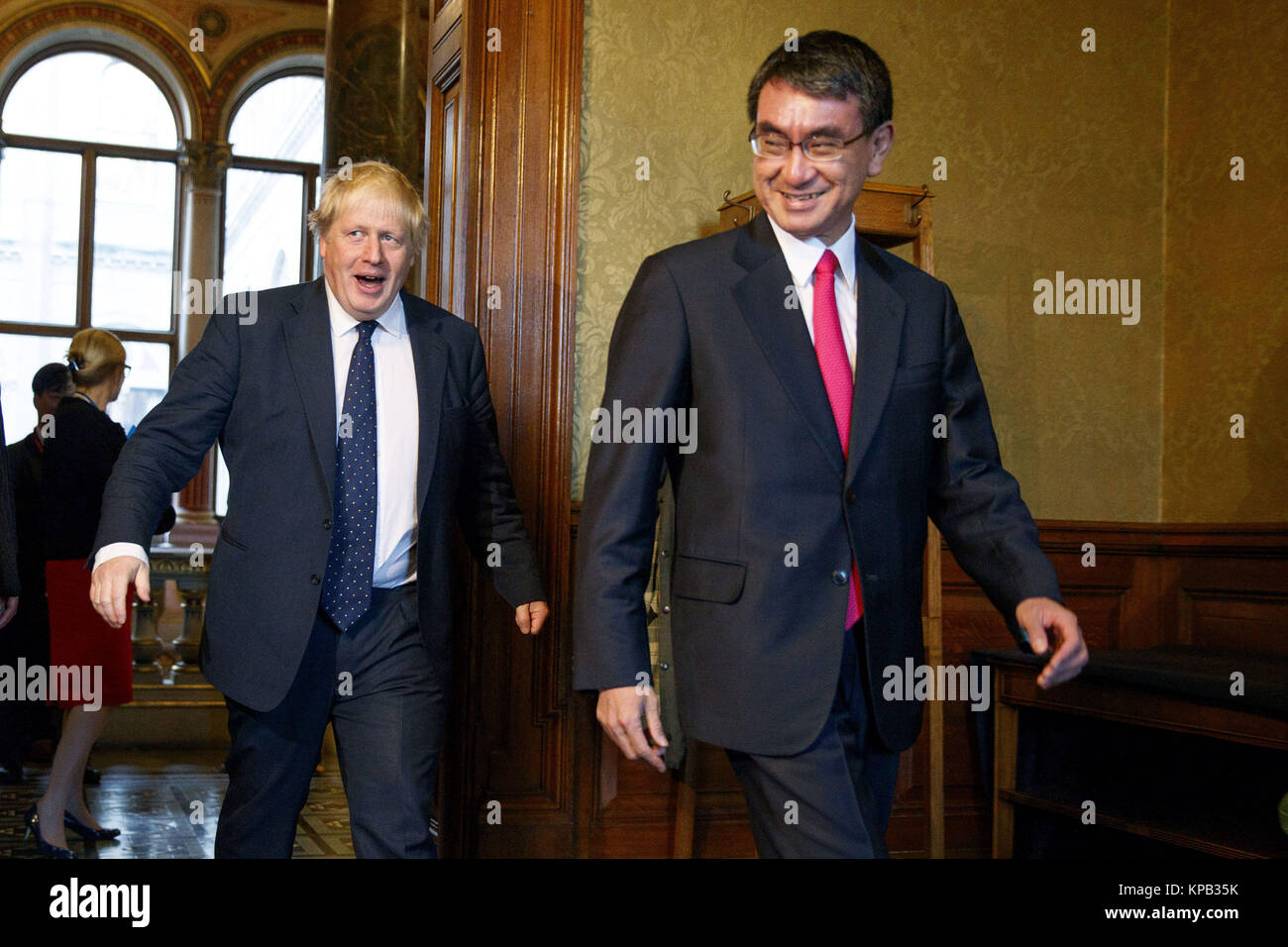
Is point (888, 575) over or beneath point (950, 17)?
beneath

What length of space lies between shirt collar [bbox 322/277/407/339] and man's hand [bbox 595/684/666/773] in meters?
1.13

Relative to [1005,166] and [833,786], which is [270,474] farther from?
[1005,166]

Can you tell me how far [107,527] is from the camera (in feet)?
7.72

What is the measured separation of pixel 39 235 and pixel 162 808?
697 centimetres

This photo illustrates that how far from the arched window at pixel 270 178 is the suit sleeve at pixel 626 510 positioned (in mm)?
9325

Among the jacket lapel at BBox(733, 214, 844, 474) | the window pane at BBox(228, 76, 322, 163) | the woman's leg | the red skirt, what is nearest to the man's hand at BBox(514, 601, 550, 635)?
the jacket lapel at BBox(733, 214, 844, 474)

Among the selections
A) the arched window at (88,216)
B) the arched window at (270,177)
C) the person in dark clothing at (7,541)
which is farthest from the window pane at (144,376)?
the person in dark clothing at (7,541)

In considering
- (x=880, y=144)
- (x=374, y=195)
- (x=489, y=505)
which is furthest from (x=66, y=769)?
(x=880, y=144)

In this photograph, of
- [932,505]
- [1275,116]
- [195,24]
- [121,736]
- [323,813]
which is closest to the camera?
[932,505]

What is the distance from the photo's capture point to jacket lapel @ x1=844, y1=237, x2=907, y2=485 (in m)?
1.99

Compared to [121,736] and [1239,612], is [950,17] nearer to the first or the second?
[1239,612]

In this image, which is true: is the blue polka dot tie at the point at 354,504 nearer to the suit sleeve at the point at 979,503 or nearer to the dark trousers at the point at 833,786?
the dark trousers at the point at 833,786
